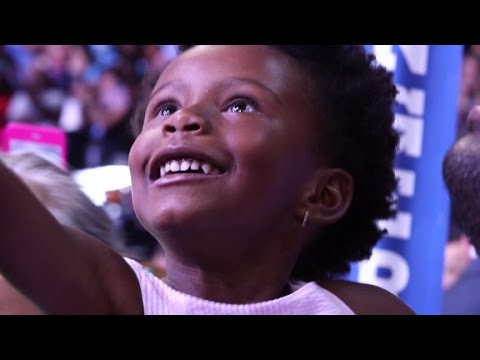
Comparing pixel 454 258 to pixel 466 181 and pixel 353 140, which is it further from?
pixel 353 140

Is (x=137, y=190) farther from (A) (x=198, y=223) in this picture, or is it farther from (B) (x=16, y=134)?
(B) (x=16, y=134)

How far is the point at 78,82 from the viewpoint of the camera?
155 cm

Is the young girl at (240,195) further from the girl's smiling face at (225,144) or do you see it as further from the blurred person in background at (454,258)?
the blurred person in background at (454,258)

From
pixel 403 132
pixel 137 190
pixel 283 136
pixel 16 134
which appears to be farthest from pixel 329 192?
pixel 16 134

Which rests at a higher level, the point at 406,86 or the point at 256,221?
the point at 406,86

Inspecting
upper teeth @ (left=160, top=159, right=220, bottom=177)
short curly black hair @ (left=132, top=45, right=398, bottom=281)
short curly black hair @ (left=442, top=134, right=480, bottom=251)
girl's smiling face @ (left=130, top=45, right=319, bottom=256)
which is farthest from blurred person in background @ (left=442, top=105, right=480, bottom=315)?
upper teeth @ (left=160, top=159, right=220, bottom=177)

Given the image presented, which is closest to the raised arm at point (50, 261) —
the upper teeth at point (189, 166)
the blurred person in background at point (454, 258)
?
the upper teeth at point (189, 166)

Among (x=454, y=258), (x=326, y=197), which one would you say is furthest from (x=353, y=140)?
(x=454, y=258)

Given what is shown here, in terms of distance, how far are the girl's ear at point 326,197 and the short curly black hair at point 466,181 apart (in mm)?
206

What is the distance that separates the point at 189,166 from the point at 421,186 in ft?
1.99

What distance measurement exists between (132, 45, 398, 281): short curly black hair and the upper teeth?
0.53ft

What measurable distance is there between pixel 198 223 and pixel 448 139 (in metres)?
0.64

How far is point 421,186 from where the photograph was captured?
4.16 feet

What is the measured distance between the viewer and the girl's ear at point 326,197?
2.77 ft
